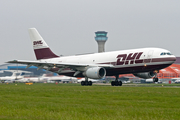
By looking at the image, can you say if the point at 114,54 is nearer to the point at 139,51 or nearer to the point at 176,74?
the point at 139,51

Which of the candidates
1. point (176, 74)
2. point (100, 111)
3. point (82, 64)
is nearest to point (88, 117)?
point (100, 111)

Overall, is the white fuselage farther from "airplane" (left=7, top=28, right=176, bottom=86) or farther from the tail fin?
the tail fin

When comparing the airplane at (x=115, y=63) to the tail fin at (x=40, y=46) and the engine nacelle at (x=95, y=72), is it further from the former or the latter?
the tail fin at (x=40, y=46)

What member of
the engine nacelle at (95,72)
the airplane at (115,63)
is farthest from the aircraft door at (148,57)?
the engine nacelle at (95,72)

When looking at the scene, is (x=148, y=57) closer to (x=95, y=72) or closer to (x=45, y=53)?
(x=95, y=72)

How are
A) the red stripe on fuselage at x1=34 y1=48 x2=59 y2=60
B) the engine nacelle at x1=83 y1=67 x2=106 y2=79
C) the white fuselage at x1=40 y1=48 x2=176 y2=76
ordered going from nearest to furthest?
the white fuselage at x1=40 y1=48 x2=176 y2=76 → the engine nacelle at x1=83 y1=67 x2=106 y2=79 → the red stripe on fuselage at x1=34 y1=48 x2=59 y2=60

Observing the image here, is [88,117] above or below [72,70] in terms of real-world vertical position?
below

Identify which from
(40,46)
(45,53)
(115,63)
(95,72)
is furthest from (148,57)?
(40,46)

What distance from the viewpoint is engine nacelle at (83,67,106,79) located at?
45.6 metres

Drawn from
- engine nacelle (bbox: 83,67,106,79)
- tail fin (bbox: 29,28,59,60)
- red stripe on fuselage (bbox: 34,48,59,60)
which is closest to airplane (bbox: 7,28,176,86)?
engine nacelle (bbox: 83,67,106,79)

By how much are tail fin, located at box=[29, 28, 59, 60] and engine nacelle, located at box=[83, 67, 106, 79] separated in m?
11.5

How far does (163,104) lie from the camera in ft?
63.8

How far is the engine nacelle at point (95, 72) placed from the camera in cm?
4559

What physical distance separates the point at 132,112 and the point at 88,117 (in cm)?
252
